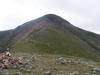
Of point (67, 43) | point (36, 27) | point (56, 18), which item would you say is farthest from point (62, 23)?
point (67, 43)

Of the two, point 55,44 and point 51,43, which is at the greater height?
point 51,43

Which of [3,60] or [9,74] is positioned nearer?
[9,74]

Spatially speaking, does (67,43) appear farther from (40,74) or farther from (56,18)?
(40,74)

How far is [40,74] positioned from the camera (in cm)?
2112

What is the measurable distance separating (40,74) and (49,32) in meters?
97.6

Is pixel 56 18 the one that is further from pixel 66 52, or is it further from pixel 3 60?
pixel 3 60

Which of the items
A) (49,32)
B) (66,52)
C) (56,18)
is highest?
(56,18)

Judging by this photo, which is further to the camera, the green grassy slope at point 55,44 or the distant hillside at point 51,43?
the green grassy slope at point 55,44

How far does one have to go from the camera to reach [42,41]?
102000 millimetres

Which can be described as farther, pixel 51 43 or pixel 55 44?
pixel 51 43

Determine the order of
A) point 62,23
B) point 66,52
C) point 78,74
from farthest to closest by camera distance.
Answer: point 62,23
point 66,52
point 78,74

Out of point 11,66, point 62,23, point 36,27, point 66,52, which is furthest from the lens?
point 62,23

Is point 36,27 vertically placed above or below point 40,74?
above

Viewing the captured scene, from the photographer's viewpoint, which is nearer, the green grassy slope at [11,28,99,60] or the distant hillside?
the distant hillside
